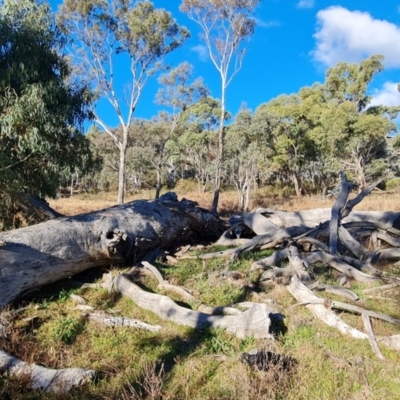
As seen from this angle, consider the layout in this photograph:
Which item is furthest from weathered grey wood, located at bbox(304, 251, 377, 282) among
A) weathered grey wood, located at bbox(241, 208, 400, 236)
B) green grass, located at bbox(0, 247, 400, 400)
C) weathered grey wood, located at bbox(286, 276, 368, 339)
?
weathered grey wood, located at bbox(241, 208, 400, 236)

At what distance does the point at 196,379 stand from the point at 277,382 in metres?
0.72

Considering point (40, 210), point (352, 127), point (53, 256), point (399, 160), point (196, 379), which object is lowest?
point (196, 379)

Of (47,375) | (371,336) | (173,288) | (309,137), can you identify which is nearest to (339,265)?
(371,336)

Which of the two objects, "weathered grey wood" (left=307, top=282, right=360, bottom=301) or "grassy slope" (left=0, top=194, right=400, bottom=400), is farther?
"weathered grey wood" (left=307, top=282, right=360, bottom=301)

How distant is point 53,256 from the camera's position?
17.6 feet

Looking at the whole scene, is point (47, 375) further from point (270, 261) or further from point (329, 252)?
point (329, 252)

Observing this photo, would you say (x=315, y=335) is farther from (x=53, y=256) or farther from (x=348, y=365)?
(x=53, y=256)

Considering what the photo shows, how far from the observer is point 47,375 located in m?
3.21

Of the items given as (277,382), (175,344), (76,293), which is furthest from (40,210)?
(277,382)

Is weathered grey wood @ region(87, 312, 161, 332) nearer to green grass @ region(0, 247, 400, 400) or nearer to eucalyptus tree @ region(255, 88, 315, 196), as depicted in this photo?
green grass @ region(0, 247, 400, 400)

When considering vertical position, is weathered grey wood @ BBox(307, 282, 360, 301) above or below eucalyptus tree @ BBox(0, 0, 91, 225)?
below

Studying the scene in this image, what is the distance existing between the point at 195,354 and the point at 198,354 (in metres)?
0.03

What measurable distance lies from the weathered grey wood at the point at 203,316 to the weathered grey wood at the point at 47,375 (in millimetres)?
1340

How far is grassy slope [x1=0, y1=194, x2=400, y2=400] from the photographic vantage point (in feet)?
9.98
